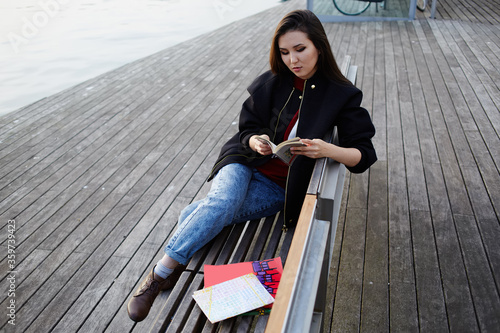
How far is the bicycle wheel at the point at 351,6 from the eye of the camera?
7.77 metres

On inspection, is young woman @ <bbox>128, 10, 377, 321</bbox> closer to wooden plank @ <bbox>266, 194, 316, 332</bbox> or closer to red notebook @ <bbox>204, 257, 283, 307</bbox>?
red notebook @ <bbox>204, 257, 283, 307</bbox>

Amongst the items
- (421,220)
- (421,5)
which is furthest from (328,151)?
(421,5)

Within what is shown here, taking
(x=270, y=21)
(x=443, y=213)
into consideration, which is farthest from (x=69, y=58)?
(x=443, y=213)

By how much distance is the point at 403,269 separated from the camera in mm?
2242

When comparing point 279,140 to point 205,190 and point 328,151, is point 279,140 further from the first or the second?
point 205,190

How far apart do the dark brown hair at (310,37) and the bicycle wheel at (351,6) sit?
652 centimetres

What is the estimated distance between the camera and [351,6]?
7.80 m

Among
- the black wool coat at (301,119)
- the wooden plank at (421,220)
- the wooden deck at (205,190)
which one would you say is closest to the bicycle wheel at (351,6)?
the wooden deck at (205,190)

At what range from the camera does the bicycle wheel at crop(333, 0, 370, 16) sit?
25.5ft

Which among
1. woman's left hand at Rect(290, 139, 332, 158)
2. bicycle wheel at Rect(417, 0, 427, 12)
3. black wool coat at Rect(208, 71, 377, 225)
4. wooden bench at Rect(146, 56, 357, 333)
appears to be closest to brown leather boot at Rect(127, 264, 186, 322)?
wooden bench at Rect(146, 56, 357, 333)

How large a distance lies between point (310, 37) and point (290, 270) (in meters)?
1.10

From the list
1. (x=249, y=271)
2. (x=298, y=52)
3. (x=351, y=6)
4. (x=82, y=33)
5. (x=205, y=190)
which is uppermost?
(x=298, y=52)

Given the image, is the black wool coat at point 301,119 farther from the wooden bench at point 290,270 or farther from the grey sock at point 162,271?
the grey sock at point 162,271

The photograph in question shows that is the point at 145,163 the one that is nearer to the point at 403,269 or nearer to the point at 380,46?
the point at 403,269
